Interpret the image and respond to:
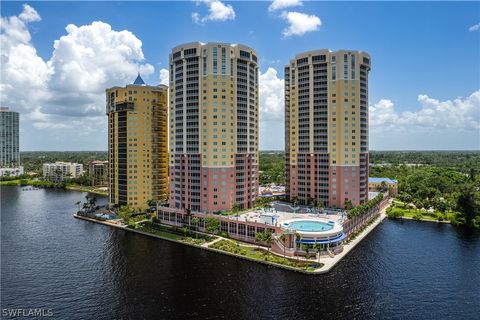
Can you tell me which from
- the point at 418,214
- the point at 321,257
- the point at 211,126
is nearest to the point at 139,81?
the point at 211,126

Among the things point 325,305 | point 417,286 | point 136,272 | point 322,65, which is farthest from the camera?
point 322,65

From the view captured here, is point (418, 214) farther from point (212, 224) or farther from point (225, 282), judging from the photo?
point (225, 282)

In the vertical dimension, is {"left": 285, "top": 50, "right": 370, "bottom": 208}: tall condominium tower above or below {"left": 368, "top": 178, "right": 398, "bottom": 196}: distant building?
above

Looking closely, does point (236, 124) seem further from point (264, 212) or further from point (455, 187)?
point (455, 187)

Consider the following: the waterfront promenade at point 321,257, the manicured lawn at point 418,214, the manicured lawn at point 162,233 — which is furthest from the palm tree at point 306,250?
the manicured lawn at point 418,214

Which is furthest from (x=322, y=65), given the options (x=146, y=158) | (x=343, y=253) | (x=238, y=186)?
(x=146, y=158)

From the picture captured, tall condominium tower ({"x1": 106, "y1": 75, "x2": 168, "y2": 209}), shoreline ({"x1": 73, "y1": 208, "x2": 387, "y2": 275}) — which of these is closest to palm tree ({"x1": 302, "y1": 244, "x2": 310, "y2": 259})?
shoreline ({"x1": 73, "y1": 208, "x2": 387, "y2": 275})

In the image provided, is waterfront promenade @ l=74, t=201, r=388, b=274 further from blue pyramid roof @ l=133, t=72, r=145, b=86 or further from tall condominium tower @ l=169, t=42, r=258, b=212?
blue pyramid roof @ l=133, t=72, r=145, b=86
